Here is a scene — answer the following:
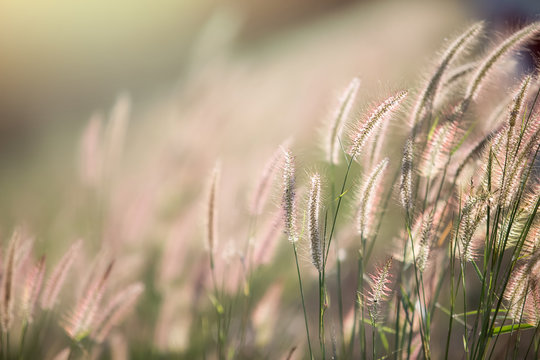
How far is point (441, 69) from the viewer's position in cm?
93

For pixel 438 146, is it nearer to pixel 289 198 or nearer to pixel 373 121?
pixel 373 121

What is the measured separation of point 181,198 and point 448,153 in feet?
3.59

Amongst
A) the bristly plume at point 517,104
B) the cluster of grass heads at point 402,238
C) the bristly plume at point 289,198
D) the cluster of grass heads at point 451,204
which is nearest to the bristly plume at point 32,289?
the cluster of grass heads at point 402,238

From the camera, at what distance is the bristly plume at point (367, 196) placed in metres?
0.85

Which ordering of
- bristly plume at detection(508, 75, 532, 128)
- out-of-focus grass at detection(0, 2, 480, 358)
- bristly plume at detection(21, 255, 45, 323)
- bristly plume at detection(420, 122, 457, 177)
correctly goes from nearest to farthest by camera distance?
bristly plume at detection(508, 75, 532, 128) → bristly plume at detection(420, 122, 457, 177) → bristly plume at detection(21, 255, 45, 323) → out-of-focus grass at detection(0, 2, 480, 358)

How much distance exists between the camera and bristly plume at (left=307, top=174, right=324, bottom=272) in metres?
0.80

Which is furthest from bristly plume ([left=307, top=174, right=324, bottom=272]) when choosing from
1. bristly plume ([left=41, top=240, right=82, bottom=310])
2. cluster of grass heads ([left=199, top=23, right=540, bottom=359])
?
bristly plume ([left=41, top=240, right=82, bottom=310])

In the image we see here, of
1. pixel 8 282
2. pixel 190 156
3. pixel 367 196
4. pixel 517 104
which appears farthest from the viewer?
pixel 190 156

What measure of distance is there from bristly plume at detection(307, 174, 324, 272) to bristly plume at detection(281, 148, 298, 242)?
0.10ft

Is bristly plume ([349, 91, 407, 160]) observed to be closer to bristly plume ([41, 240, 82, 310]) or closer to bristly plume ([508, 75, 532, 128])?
bristly plume ([508, 75, 532, 128])

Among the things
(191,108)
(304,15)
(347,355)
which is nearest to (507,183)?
(347,355)

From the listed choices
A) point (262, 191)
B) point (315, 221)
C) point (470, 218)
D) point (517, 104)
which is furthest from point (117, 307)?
point (517, 104)

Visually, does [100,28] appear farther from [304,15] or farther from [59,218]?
[59,218]

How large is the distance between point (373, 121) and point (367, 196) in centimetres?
15
